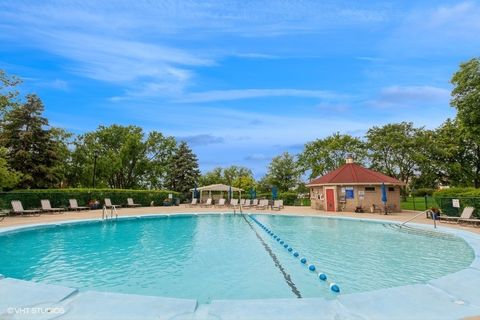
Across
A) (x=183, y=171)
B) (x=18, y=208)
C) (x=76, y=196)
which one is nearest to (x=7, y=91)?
(x=18, y=208)

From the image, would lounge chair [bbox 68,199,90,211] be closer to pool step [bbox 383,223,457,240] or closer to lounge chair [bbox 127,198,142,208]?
lounge chair [bbox 127,198,142,208]

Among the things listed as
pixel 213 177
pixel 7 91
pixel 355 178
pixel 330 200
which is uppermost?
pixel 7 91

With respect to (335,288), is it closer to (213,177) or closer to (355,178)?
(355,178)

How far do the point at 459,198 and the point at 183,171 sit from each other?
109 ft

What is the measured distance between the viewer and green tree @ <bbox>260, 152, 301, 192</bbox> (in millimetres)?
49312

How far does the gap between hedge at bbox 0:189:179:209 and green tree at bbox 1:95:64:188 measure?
4496 millimetres

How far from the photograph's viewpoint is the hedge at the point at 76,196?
22156 mm

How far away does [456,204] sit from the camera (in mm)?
16812

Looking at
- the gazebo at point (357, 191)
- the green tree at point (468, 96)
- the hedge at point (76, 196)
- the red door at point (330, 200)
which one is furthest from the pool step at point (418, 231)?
the hedge at point (76, 196)

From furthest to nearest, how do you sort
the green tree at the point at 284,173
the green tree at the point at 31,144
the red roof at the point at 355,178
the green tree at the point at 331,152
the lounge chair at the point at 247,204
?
1. the green tree at the point at 284,173
2. the green tree at the point at 331,152
3. the lounge chair at the point at 247,204
4. the green tree at the point at 31,144
5. the red roof at the point at 355,178

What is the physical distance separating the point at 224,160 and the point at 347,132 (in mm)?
29281

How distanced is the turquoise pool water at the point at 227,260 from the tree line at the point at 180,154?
1387cm

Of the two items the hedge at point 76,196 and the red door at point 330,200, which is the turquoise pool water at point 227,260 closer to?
the hedge at point 76,196

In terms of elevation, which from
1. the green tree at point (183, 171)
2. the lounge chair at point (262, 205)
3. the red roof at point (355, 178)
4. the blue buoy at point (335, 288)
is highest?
the green tree at point (183, 171)
